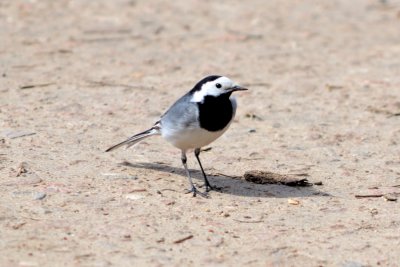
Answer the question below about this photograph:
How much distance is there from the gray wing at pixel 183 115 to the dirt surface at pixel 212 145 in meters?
0.50

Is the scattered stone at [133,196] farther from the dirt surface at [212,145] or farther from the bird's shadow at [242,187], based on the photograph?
the bird's shadow at [242,187]

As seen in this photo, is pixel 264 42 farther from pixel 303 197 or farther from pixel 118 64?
pixel 303 197

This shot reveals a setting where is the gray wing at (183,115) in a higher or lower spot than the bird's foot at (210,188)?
higher

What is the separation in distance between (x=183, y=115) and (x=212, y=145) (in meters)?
1.42

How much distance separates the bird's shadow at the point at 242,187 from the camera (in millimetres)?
7273

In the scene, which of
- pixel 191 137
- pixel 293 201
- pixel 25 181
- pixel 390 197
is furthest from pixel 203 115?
pixel 390 197

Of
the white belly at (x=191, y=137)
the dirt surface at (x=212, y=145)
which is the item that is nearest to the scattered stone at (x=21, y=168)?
the dirt surface at (x=212, y=145)

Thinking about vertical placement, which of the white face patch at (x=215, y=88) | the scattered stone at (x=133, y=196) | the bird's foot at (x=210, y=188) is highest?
the white face patch at (x=215, y=88)

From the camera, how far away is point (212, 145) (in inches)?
338

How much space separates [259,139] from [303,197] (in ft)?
5.25

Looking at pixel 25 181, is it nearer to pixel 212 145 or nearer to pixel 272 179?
pixel 272 179

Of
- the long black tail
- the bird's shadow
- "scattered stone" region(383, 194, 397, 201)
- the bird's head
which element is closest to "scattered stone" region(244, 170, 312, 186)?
the bird's shadow

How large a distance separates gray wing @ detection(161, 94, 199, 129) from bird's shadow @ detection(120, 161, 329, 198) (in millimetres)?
543

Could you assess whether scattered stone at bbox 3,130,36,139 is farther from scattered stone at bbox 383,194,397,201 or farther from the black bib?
scattered stone at bbox 383,194,397,201
